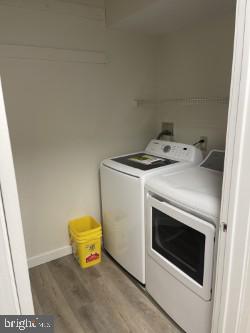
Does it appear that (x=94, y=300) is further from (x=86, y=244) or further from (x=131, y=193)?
(x=131, y=193)

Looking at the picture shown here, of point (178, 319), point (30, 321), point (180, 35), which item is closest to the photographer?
point (30, 321)

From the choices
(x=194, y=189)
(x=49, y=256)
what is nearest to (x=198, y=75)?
(x=194, y=189)

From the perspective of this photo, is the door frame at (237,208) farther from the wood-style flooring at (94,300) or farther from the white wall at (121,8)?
the white wall at (121,8)

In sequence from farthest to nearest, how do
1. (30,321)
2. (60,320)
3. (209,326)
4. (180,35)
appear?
(180,35), (60,320), (209,326), (30,321)

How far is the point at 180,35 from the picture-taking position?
2.14 m

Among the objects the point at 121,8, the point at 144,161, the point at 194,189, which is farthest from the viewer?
the point at 144,161

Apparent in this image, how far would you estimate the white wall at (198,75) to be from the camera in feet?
6.01

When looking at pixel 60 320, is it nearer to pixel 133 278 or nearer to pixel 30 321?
pixel 133 278

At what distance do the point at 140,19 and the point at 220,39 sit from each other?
0.62 meters

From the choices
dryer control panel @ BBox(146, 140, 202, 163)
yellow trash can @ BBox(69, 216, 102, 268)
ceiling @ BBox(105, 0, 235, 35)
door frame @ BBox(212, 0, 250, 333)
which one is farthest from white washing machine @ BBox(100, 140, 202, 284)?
ceiling @ BBox(105, 0, 235, 35)

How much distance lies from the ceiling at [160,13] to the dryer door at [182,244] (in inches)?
50.0

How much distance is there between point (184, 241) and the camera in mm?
1460

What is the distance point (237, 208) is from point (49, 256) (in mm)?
1840

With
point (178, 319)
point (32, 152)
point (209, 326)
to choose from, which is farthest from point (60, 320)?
point (32, 152)
